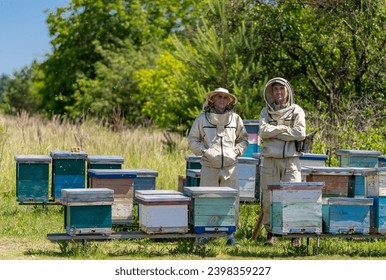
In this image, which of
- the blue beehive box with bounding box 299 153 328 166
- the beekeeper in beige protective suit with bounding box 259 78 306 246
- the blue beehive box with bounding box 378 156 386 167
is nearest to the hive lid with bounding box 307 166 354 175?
the beekeeper in beige protective suit with bounding box 259 78 306 246

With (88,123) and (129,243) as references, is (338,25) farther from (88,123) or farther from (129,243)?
(129,243)

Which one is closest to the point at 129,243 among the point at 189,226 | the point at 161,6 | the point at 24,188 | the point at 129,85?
the point at 189,226

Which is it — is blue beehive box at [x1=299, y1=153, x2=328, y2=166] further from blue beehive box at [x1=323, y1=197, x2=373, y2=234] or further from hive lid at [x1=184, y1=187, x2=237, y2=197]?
hive lid at [x1=184, y1=187, x2=237, y2=197]

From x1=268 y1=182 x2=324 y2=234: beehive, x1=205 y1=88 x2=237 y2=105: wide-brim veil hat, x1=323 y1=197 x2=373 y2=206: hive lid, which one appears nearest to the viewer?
x1=268 y1=182 x2=324 y2=234: beehive

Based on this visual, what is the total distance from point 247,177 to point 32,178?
2905mm

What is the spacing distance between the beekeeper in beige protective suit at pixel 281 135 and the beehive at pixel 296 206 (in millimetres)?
679

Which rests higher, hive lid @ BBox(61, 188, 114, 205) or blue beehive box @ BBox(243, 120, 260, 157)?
blue beehive box @ BBox(243, 120, 260, 157)

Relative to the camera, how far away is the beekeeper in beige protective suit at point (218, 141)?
29.3 ft

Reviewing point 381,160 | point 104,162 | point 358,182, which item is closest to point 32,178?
point 104,162

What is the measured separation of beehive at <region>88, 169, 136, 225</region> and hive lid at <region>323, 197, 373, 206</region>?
2254 millimetres

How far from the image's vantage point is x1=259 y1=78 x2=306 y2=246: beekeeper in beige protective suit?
8.74 meters

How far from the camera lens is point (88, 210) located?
7.95m

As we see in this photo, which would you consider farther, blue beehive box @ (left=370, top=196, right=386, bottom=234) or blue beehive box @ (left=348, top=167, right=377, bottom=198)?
blue beehive box @ (left=348, top=167, right=377, bottom=198)

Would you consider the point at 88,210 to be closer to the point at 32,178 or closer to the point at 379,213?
the point at 32,178
